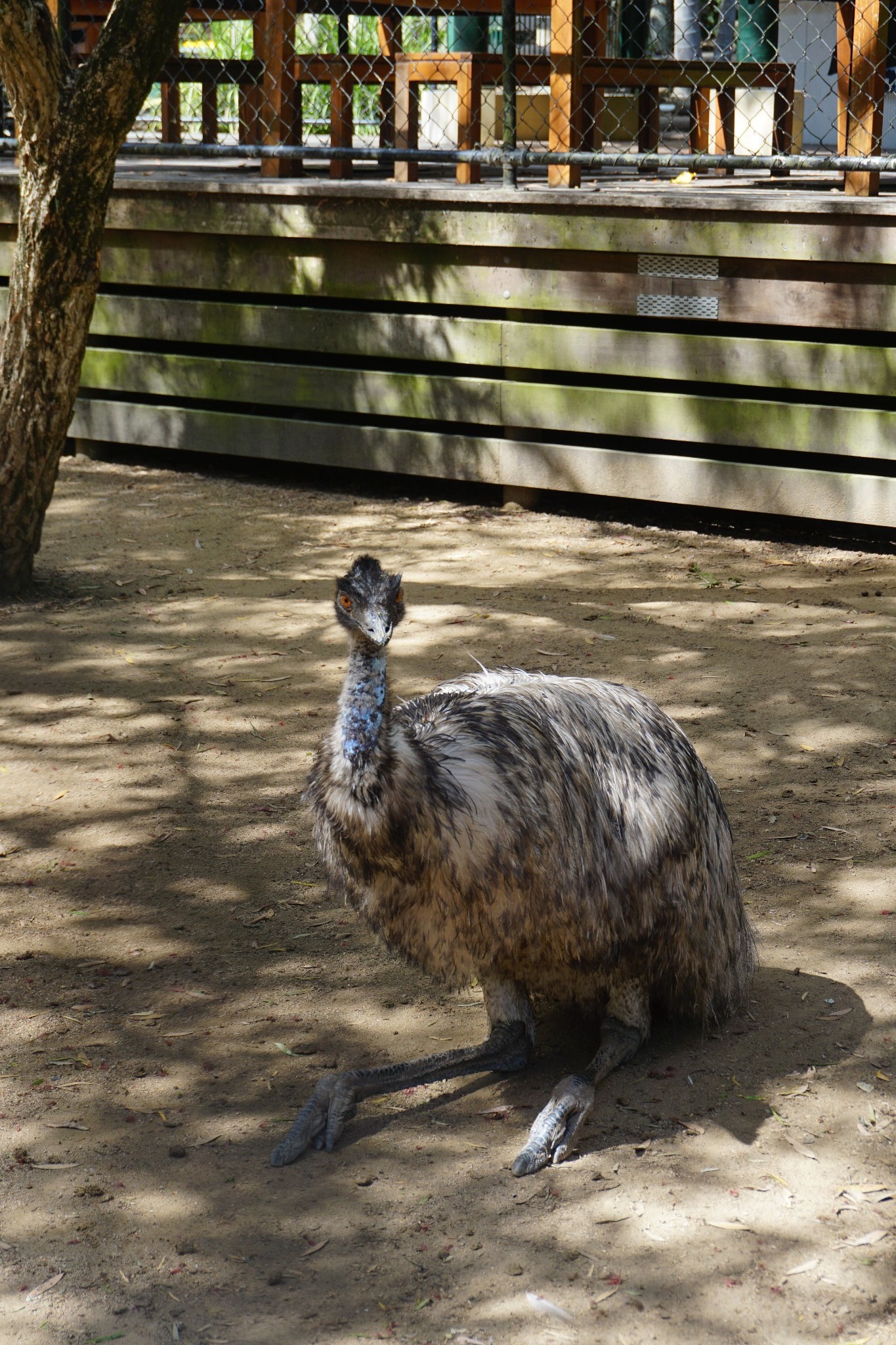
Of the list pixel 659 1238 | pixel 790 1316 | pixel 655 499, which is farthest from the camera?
pixel 655 499

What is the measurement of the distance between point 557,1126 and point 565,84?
5.18 m

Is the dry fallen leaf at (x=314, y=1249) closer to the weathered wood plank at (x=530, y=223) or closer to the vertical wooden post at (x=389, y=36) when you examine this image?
the weathered wood plank at (x=530, y=223)

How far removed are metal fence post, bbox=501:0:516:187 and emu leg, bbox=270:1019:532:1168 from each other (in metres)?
4.77

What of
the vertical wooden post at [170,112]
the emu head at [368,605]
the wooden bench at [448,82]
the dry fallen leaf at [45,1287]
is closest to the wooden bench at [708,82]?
the wooden bench at [448,82]

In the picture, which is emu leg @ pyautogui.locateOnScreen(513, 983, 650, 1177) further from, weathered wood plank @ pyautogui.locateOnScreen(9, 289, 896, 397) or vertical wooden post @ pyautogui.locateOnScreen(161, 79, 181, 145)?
vertical wooden post @ pyautogui.locateOnScreen(161, 79, 181, 145)

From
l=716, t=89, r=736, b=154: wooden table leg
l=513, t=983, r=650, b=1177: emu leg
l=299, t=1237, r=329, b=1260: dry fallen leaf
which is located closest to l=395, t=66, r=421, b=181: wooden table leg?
l=716, t=89, r=736, b=154: wooden table leg

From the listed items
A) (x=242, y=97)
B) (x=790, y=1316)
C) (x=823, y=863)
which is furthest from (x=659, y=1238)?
(x=242, y=97)

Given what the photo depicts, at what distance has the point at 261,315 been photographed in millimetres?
7789

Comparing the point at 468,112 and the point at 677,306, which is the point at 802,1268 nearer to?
the point at 677,306

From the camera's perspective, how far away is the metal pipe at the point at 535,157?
238 inches

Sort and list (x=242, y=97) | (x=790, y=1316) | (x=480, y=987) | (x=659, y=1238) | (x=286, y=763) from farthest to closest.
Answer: (x=242, y=97) → (x=286, y=763) → (x=480, y=987) → (x=659, y=1238) → (x=790, y=1316)

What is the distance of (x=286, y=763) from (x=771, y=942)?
1.65m

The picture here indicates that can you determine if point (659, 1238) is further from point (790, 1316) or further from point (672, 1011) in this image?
point (672, 1011)

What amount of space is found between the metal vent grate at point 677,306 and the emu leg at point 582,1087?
4072 millimetres
